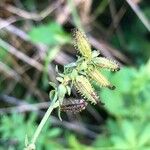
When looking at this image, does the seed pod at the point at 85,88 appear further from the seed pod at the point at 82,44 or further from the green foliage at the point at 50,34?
the green foliage at the point at 50,34

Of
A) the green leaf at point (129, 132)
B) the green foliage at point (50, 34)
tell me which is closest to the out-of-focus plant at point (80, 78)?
the green leaf at point (129, 132)

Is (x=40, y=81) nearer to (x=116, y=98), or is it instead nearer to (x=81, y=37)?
(x=116, y=98)

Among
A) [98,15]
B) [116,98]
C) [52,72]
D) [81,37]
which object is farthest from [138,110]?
[81,37]

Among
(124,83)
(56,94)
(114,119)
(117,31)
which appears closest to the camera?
(56,94)

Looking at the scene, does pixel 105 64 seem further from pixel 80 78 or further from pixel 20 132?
pixel 20 132

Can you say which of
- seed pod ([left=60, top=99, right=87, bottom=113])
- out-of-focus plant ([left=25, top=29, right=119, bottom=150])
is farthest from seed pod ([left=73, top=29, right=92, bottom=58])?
seed pod ([left=60, top=99, right=87, bottom=113])

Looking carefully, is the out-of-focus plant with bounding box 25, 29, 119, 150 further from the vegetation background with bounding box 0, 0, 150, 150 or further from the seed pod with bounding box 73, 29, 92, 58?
the vegetation background with bounding box 0, 0, 150, 150

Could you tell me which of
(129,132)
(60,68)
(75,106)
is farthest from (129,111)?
(75,106)
